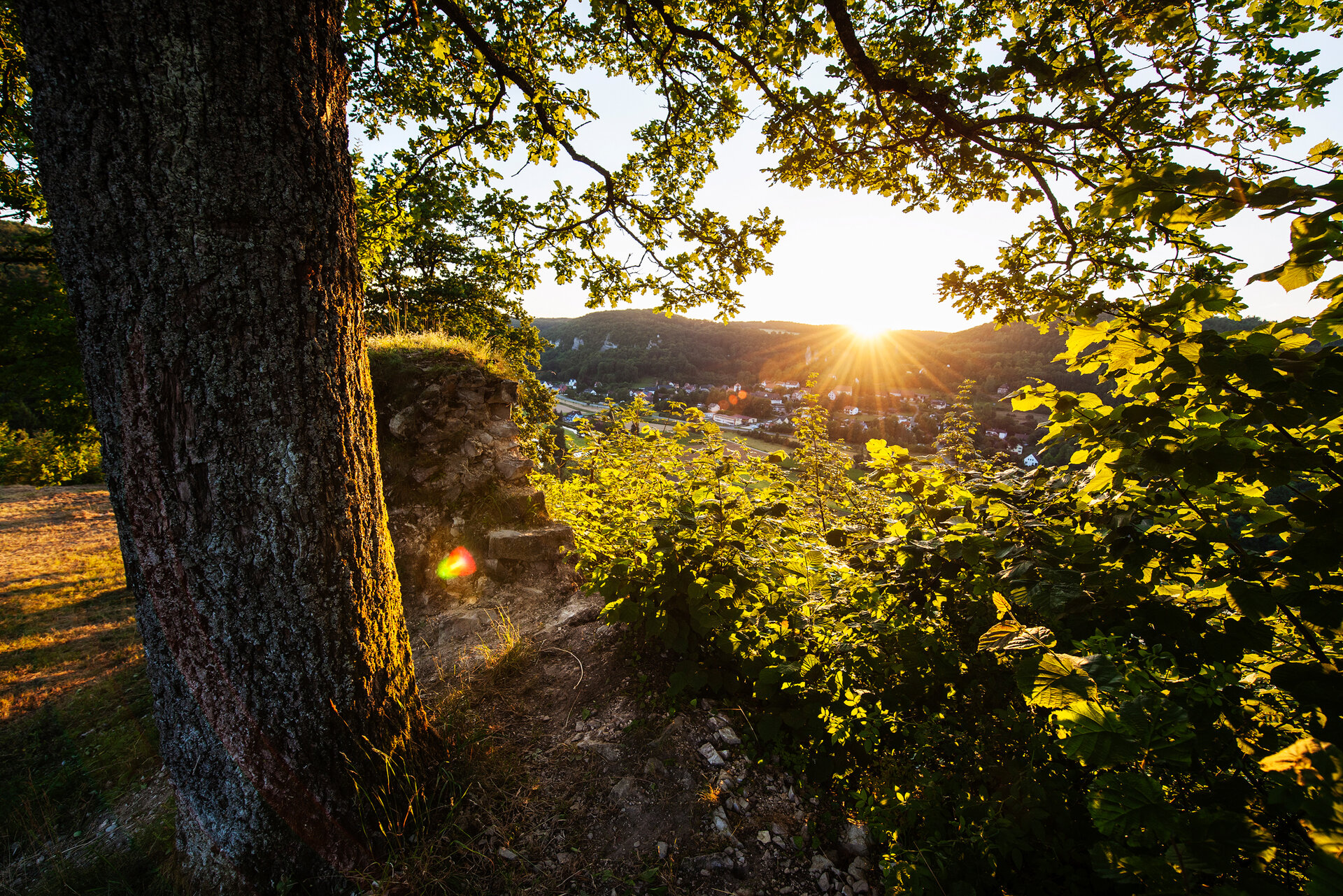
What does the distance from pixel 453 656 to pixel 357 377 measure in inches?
119

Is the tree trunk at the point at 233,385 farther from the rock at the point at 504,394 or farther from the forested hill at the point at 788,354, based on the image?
the forested hill at the point at 788,354

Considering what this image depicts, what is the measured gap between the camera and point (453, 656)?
3.94 m

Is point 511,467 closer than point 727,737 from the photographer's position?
No

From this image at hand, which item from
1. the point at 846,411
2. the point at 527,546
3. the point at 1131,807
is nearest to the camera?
the point at 1131,807

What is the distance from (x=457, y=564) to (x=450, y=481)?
109 centimetres

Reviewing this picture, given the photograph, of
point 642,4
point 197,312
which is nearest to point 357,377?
point 197,312

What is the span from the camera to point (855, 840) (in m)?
1.95

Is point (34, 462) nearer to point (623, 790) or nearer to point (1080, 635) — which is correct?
point (623, 790)

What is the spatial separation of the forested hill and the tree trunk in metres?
28.7

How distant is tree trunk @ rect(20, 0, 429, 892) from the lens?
4.81 ft

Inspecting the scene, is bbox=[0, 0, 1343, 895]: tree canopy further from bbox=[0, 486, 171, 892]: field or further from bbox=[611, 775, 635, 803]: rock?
bbox=[0, 486, 171, 892]: field

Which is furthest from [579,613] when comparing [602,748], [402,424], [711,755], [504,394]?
[504,394]

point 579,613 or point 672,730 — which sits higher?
point 672,730

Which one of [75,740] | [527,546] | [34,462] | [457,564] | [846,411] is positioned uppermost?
[527,546]
